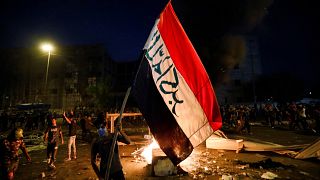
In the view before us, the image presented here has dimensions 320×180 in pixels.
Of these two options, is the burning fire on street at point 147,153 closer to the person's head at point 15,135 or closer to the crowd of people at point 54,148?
the crowd of people at point 54,148

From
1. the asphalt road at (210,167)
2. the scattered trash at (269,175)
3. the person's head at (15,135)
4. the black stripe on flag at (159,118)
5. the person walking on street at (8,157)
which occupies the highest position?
the black stripe on flag at (159,118)

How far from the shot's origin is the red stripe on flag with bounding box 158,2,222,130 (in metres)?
3.08

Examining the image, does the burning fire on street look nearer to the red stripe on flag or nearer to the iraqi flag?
the iraqi flag

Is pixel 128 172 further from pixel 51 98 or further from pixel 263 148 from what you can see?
pixel 51 98

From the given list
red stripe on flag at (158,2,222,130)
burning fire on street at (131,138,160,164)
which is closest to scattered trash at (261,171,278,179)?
burning fire on street at (131,138,160,164)

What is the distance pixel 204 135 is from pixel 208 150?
275 inches

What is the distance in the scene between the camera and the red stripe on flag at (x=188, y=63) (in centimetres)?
308

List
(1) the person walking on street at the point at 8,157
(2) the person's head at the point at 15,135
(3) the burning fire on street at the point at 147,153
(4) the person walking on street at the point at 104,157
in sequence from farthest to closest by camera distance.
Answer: (3) the burning fire on street at the point at 147,153 < (2) the person's head at the point at 15,135 < (1) the person walking on street at the point at 8,157 < (4) the person walking on street at the point at 104,157

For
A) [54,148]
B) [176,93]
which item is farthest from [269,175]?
[54,148]

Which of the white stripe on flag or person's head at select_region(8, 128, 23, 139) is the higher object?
the white stripe on flag

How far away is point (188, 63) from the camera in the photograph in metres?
3.29

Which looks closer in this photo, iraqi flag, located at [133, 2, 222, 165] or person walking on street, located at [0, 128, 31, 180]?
iraqi flag, located at [133, 2, 222, 165]

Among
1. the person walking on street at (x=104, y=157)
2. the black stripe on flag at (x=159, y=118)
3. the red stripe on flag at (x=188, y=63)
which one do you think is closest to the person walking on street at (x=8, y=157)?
the person walking on street at (x=104, y=157)

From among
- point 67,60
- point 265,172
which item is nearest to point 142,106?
point 265,172
